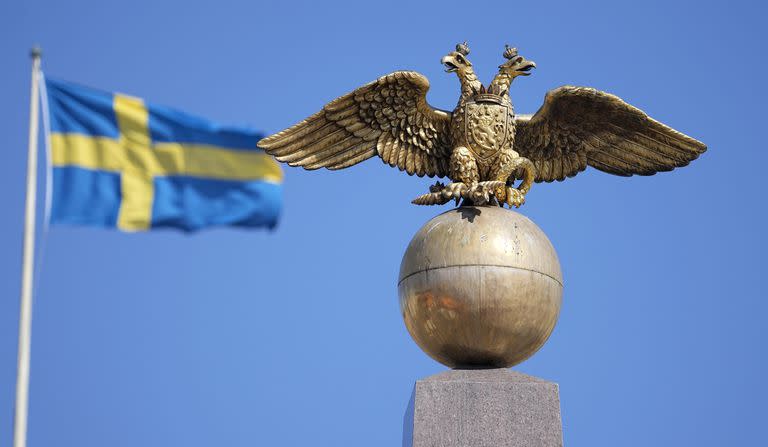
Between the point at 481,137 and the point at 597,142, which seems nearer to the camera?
the point at 481,137

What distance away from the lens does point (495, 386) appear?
19.6 m

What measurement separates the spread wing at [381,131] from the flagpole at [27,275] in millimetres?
4326

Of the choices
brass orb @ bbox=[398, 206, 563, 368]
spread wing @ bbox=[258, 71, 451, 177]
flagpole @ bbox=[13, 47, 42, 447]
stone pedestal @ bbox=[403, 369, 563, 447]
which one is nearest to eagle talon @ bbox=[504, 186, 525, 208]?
brass orb @ bbox=[398, 206, 563, 368]

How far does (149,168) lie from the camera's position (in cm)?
1870

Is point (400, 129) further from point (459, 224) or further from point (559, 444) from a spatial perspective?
point (559, 444)

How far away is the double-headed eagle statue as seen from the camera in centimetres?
2102

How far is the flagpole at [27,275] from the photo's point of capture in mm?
A: 16344

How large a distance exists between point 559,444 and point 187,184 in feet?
15.8

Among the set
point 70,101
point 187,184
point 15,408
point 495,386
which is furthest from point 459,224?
point 15,408

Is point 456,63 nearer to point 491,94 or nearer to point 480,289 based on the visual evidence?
point 491,94

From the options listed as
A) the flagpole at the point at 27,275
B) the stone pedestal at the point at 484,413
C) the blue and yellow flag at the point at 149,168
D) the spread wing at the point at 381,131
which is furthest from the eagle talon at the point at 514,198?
the flagpole at the point at 27,275

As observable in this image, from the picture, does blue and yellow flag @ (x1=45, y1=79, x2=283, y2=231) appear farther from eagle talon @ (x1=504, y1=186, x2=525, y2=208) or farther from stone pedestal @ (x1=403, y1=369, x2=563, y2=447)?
eagle talon @ (x1=504, y1=186, x2=525, y2=208)

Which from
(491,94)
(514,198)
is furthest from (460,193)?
(491,94)

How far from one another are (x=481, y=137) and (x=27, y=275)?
626 cm
